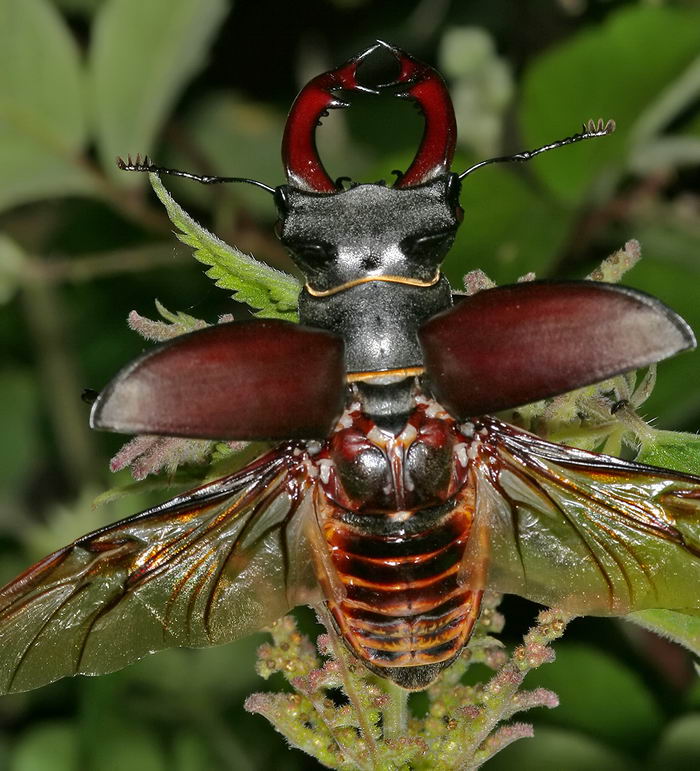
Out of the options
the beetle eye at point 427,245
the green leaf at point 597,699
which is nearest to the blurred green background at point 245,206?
the green leaf at point 597,699

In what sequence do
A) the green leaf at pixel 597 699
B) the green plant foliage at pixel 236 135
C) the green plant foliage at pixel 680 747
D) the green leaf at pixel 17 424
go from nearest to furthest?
the green plant foliage at pixel 680 747, the green leaf at pixel 597 699, the green plant foliage at pixel 236 135, the green leaf at pixel 17 424

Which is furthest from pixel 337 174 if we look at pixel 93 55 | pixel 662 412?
pixel 662 412

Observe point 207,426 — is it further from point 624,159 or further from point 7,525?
point 7,525

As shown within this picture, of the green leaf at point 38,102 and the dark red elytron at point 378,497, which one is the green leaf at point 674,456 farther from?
the green leaf at point 38,102

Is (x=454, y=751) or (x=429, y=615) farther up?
(x=429, y=615)

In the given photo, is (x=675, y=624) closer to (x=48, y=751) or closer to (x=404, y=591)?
(x=404, y=591)

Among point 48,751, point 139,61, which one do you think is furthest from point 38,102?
point 48,751
